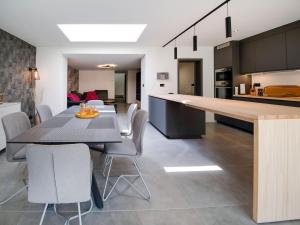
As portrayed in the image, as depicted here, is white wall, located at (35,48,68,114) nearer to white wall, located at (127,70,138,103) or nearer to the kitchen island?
the kitchen island

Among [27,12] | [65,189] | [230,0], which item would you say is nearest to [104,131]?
[65,189]

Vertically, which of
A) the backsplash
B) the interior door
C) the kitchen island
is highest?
the interior door

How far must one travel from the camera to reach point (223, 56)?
716 centimetres

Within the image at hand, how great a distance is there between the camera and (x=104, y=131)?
2203 mm

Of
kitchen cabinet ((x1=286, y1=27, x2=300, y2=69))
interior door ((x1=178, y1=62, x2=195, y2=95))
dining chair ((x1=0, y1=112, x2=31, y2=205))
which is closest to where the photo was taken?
dining chair ((x1=0, y1=112, x2=31, y2=205))

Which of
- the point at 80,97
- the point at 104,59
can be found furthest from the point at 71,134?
the point at 80,97

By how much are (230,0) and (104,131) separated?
9.38 feet

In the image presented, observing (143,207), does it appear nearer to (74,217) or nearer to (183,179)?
(74,217)

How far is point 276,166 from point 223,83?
18.2 feet

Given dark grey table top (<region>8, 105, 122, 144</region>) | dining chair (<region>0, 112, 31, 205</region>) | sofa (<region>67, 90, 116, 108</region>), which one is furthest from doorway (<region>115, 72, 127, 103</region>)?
dark grey table top (<region>8, 105, 122, 144</region>)

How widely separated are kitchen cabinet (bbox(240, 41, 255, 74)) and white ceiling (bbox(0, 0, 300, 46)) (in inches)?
18.4

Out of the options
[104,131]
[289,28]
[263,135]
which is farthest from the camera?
[289,28]

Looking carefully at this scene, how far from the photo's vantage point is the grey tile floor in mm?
2023

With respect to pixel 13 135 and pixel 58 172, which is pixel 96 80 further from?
pixel 58 172
